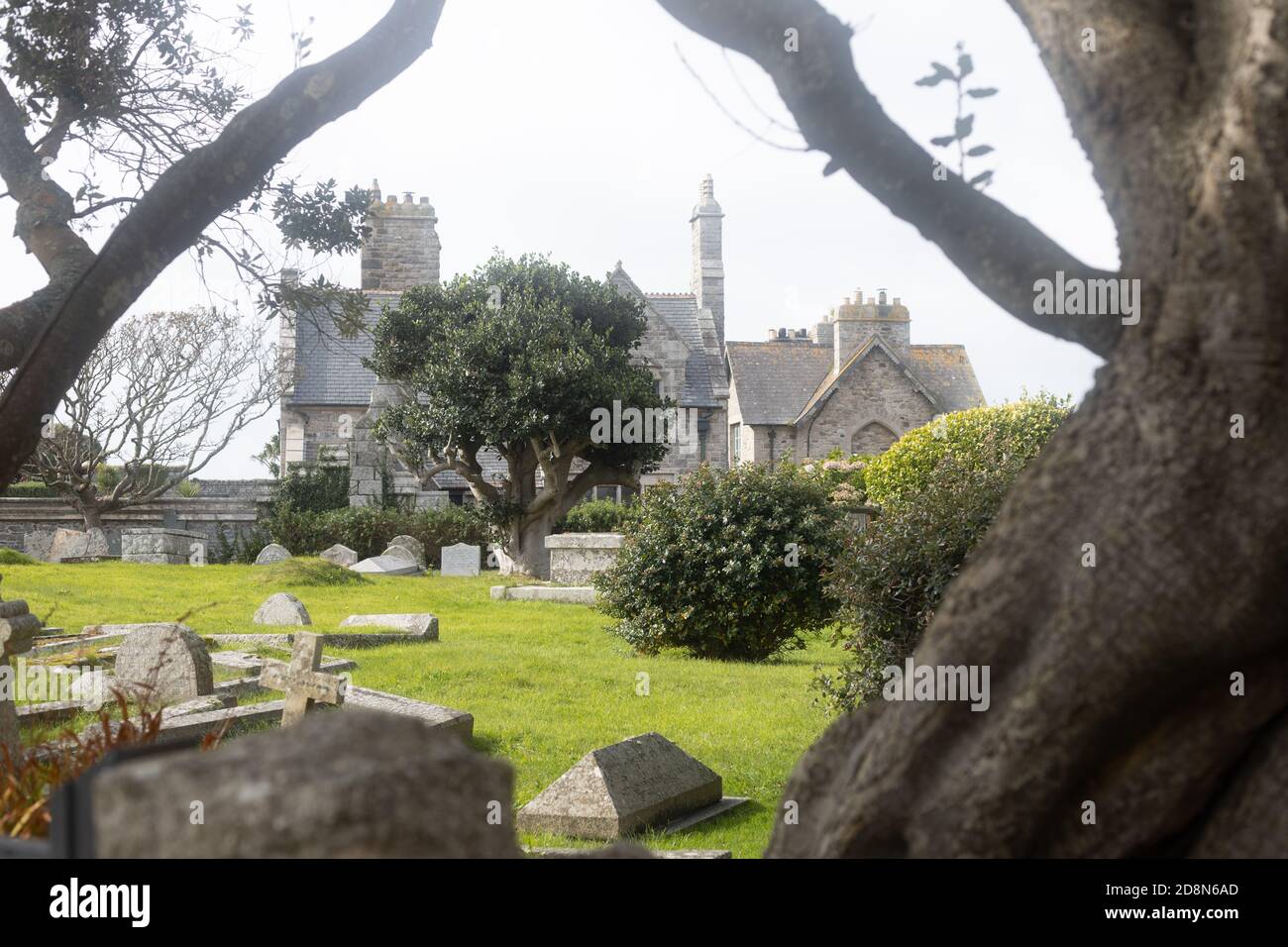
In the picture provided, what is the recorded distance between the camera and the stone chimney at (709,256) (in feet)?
137

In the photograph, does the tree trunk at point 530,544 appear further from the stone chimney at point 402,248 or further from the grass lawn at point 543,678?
the stone chimney at point 402,248

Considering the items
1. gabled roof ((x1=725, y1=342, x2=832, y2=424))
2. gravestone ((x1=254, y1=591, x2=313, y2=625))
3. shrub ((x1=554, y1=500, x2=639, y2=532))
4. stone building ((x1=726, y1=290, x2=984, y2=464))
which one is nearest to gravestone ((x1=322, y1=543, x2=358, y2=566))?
shrub ((x1=554, y1=500, x2=639, y2=532))

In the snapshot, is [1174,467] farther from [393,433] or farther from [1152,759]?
[393,433]

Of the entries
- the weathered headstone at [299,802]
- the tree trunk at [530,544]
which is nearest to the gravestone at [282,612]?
the tree trunk at [530,544]

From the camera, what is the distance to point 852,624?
9164mm

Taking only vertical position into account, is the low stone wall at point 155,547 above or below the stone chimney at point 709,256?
below

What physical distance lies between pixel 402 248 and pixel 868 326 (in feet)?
54.8

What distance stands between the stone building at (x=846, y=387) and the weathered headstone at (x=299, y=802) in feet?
115

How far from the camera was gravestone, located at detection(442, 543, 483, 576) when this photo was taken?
86.2 feet

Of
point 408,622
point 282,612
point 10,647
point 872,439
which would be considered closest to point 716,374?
point 872,439
